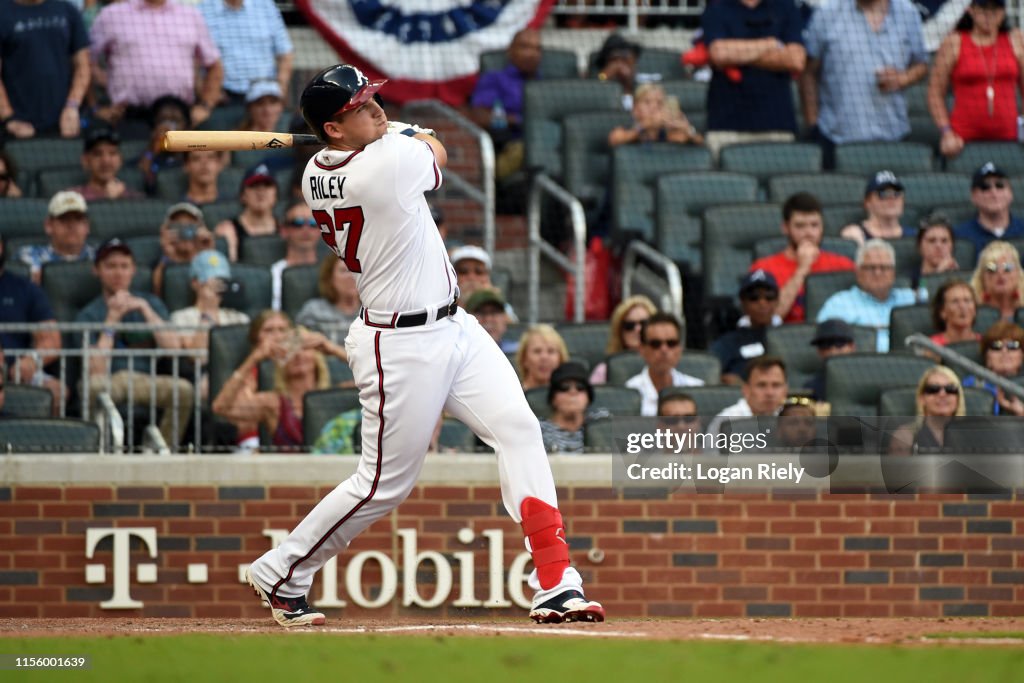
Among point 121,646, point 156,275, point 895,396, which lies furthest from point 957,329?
point 121,646

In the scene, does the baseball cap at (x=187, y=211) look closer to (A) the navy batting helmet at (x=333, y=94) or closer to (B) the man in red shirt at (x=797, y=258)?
(B) the man in red shirt at (x=797, y=258)

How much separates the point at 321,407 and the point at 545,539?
2.52 m

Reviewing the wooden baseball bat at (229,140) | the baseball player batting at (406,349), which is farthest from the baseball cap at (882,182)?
the wooden baseball bat at (229,140)

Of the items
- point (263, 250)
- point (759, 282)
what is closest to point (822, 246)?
point (759, 282)

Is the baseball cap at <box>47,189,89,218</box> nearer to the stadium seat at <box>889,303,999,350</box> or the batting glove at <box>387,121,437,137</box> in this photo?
the batting glove at <box>387,121,437,137</box>

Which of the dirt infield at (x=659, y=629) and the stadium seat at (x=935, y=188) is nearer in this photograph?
the dirt infield at (x=659, y=629)

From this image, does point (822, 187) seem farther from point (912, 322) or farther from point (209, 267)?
point (209, 267)

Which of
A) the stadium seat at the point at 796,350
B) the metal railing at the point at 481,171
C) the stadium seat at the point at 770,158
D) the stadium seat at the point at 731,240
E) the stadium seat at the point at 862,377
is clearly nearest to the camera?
the stadium seat at the point at 862,377

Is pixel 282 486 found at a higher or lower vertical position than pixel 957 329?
lower

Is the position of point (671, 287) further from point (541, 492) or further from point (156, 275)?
point (541, 492)

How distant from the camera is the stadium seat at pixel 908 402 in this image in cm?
785

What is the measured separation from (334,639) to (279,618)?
3.23 feet

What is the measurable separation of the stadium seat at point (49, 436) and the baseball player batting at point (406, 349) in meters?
2.44

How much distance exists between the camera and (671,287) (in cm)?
943
